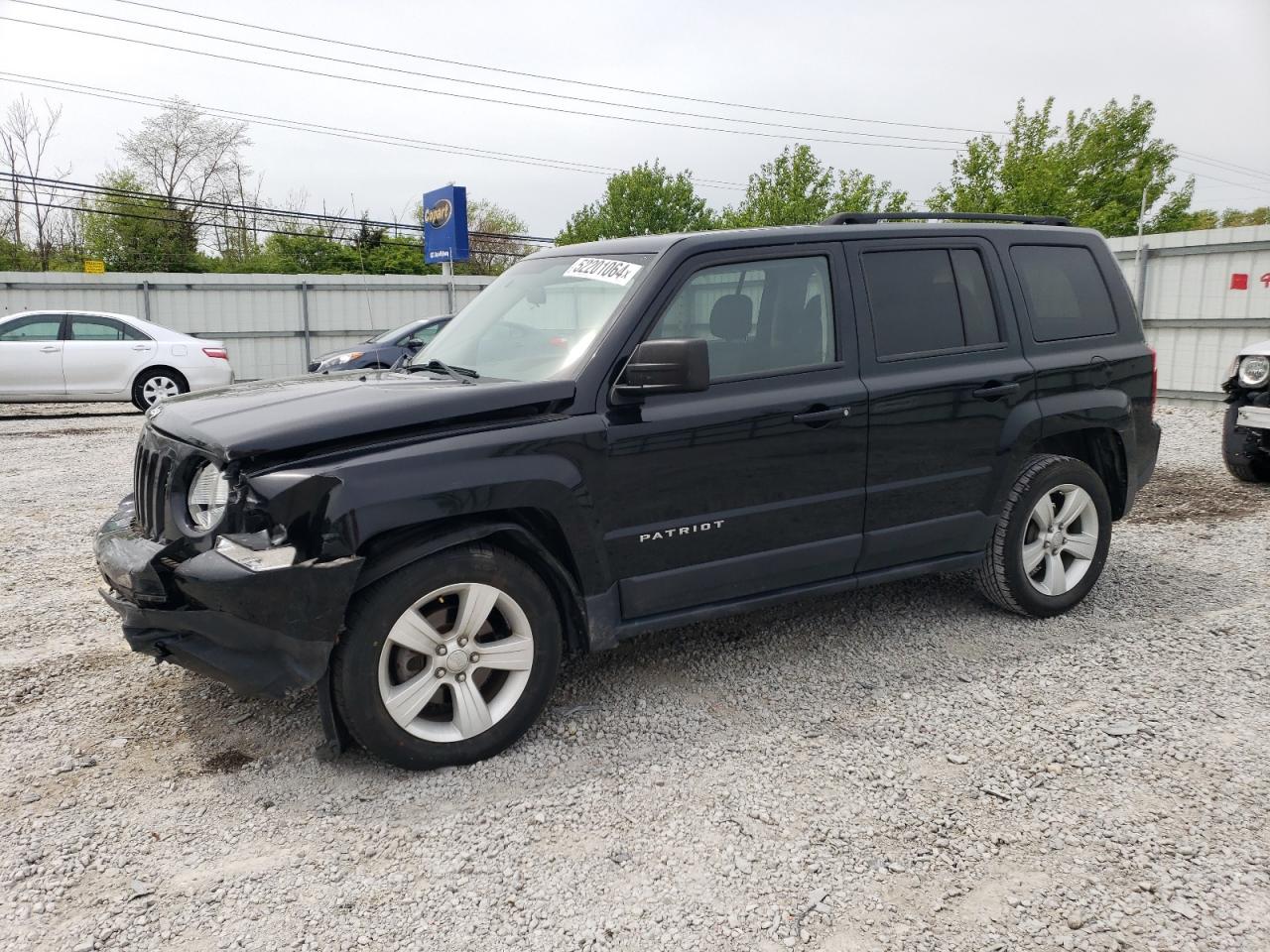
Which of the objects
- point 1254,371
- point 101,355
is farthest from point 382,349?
point 1254,371

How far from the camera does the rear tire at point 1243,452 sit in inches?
301

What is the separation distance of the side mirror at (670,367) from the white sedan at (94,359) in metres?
11.5

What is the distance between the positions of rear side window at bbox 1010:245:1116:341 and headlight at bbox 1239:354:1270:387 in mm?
3628

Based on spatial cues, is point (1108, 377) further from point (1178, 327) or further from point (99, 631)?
point (1178, 327)

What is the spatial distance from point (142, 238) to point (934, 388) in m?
44.4

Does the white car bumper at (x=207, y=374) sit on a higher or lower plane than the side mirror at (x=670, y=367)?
lower

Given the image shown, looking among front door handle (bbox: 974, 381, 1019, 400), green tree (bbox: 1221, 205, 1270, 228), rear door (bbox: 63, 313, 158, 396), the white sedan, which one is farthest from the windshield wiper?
green tree (bbox: 1221, 205, 1270, 228)

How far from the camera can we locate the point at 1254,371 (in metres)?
7.46

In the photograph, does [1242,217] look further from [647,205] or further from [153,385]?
[153,385]

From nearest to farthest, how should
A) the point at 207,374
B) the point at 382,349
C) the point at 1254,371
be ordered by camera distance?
the point at 1254,371, the point at 207,374, the point at 382,349

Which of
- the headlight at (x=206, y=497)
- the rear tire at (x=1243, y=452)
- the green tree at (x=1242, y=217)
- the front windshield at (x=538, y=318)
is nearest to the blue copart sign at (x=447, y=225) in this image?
the rear tire at (x=1243, y=452)

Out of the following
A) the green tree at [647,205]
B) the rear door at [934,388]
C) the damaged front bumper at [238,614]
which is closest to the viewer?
the damaged front bumper at [238,614]

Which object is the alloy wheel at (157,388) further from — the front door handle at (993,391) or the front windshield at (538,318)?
the front door handle at (993,391)

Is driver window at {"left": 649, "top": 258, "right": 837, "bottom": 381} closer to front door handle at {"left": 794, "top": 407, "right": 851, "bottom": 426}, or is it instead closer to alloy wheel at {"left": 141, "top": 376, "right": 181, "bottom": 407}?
front door handle at {"left": 794, "top": 407, "right": 851, "bottom": 426}
